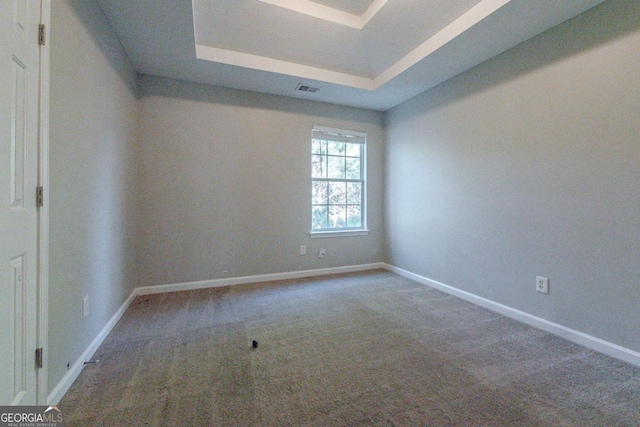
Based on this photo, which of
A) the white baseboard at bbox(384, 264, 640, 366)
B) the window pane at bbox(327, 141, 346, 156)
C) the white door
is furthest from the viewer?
the window pane at bbox(327, 141, 346, 156)

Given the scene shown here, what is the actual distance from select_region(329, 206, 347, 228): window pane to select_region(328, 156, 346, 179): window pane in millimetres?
484

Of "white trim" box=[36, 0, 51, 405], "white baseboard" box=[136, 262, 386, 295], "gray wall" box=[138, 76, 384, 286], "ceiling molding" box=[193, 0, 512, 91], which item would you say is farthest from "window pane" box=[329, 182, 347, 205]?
"white trim" box=[36, 0, 51, 405]

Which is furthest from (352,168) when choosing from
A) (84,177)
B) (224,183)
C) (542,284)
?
(84,177)

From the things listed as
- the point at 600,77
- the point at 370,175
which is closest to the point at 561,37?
the point at 600,77

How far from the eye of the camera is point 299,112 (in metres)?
3.72

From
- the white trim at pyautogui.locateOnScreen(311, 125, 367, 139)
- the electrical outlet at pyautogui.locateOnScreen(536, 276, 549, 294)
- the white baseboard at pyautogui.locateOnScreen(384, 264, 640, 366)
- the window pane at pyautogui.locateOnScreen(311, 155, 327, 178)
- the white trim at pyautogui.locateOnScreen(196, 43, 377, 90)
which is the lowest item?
the white baseboard at pyautogui.locateOnScreen(384, 264, 640, 366)

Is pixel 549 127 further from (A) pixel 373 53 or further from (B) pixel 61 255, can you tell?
(B) pixel 61 255

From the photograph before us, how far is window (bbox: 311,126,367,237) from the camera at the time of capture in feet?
12.8

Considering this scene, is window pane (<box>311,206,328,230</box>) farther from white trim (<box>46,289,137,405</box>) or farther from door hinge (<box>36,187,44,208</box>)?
door hinge (<box>36,187,44,208</box>)

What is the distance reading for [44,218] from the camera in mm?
1276

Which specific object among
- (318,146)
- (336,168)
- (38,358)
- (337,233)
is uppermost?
(318,146)

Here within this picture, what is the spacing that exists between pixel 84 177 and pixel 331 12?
241 centimetres

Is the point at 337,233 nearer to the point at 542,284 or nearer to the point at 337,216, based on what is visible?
the point at 337,216

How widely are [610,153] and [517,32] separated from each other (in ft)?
4.02
